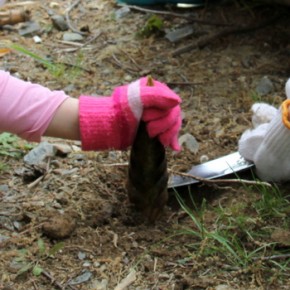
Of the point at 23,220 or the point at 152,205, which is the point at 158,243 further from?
the point at 23,220

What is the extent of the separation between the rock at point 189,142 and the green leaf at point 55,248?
53 cm

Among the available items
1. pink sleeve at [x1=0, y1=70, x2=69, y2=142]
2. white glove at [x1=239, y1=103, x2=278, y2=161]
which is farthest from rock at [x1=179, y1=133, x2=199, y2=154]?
pink sleeve at [x1=0, y1=70, x2=69, y2=142]

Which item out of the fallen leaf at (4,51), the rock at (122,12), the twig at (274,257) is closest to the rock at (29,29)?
the fallen leaf at (4,51)

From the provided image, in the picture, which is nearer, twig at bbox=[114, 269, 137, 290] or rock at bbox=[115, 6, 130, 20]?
twig at bbox=[114, 269, 137, 290]

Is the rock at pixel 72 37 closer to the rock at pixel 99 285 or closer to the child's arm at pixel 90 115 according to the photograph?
the child's arm at pixel 90 115

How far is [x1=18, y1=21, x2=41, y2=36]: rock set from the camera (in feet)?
8.84

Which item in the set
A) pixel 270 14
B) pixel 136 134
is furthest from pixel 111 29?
pixel 136 134

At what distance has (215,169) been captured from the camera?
193 centimetres

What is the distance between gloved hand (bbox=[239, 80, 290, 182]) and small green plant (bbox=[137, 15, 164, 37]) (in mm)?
852

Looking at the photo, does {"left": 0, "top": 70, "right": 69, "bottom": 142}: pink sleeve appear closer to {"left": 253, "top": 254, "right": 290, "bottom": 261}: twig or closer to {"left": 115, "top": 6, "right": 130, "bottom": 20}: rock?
{"left": 253, "top": 254, "right": 290, "bottom": 261}: twig

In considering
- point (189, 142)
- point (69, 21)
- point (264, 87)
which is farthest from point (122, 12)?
point (189, 142)

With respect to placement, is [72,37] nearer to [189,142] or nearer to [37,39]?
[37,39]

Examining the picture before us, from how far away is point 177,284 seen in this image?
5.15ft

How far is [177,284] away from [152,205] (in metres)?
0.26
